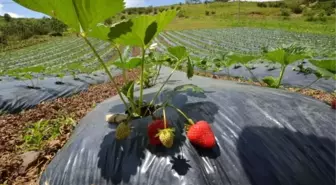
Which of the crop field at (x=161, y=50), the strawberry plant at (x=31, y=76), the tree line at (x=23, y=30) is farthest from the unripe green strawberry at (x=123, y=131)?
the tree line at (x=23, y=30)

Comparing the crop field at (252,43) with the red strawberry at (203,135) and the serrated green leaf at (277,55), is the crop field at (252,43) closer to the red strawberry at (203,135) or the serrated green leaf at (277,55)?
the serrated green leaf at (277,55)

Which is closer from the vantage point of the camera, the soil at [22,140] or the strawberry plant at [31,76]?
the soil at [22,140]

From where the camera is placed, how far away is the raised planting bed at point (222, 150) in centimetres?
163

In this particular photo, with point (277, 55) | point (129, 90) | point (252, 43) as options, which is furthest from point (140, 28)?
point (252, 43)

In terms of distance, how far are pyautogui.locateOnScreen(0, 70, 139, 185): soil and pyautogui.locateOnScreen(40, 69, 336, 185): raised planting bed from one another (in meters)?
0.41

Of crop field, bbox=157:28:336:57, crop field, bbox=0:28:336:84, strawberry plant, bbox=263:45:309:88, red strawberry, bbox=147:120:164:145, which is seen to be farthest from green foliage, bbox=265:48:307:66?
crop field, bbox=157:28:336:57

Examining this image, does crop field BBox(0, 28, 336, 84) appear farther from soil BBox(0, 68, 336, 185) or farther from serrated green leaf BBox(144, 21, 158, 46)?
serrated green leaf BBox(144, 21, 158, 46)

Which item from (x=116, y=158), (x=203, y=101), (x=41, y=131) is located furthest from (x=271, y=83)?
(x=41, y=131)

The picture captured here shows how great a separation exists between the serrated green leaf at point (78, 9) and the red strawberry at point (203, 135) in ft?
2.42

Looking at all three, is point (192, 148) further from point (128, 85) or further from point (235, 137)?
point (128, 85)

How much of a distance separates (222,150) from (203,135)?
6.7 inches

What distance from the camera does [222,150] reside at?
172 centimetres

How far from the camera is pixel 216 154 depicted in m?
1.69

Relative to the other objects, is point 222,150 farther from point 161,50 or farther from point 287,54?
point 161,50
